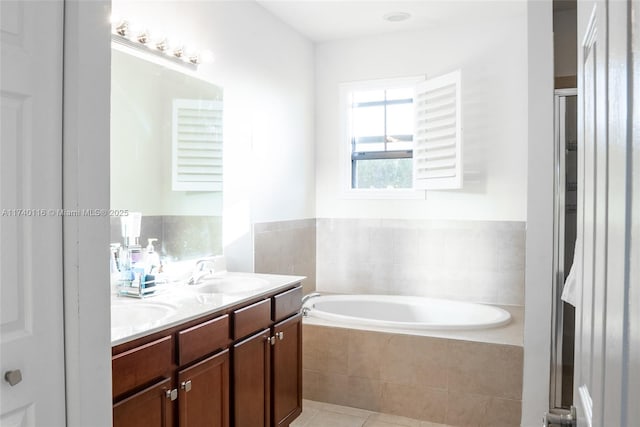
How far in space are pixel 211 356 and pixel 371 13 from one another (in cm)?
296

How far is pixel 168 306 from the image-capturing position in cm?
208

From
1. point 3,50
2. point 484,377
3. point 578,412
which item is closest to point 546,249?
point 484,377

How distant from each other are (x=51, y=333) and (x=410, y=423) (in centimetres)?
251

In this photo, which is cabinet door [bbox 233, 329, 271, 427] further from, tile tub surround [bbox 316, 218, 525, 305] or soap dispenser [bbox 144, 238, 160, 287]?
tile tub surround [bbox 316, 218, 525, 305]

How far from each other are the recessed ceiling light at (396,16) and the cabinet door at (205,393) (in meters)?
2.94

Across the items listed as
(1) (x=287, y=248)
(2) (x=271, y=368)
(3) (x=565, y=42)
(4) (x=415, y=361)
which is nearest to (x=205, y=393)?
(2) (x=271, y=368)

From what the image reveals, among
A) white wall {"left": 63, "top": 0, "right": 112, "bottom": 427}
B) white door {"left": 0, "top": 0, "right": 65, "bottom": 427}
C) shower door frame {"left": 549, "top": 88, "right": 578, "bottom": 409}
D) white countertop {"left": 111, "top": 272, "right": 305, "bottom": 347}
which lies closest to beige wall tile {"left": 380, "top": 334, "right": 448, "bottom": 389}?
shower door frame {"left": 549, "top": 88, "right": 578, "bottom": 409}

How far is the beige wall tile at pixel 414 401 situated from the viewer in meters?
3.08

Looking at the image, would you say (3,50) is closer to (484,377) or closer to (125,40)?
(125,40)

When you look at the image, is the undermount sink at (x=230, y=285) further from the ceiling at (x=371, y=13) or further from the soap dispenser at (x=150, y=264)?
the ceiling at (x=371, y=13)

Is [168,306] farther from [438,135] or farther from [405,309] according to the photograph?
[438,135]

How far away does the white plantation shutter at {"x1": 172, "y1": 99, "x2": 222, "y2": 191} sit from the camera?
283cm

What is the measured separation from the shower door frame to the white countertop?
1.58 meters

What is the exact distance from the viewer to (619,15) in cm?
56
